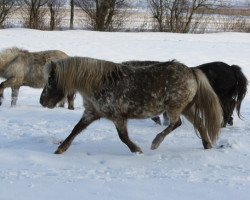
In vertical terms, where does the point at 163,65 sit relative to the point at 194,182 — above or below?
above

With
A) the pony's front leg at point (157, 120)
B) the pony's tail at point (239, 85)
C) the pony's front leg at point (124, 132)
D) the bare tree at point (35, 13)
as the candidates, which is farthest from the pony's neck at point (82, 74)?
the bare tree at point (35, 13)

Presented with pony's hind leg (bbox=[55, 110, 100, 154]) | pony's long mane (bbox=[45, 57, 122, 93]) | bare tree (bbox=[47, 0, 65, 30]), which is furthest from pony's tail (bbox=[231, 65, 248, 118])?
bare tree (bbox=[47, 0, 65, 30])

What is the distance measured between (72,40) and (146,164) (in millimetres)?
16740

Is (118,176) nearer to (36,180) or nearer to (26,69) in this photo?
(36,180)

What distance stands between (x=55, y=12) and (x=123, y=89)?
90.9 feet

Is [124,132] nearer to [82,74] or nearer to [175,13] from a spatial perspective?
[82,74]

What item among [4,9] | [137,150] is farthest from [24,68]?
[4,9]

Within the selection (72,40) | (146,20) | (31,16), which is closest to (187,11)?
(146,20)

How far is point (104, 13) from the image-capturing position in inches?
1266

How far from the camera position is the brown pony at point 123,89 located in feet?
19.3

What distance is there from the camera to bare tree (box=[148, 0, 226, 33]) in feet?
105

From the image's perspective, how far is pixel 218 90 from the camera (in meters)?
A: 8.02

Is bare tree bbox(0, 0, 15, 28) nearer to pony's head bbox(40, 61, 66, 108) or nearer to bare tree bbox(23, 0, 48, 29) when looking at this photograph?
bare tree bbox(23, 0, 48, 29)

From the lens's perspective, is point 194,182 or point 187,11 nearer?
point 194,182
